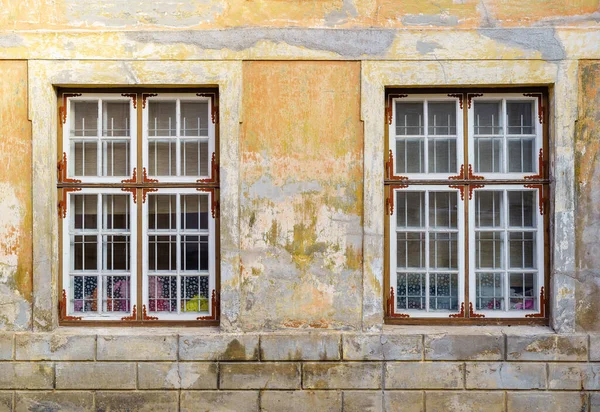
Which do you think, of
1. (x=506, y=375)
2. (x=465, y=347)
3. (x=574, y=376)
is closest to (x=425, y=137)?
(x=465, y=347)

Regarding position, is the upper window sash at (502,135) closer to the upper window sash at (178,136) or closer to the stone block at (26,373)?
the upper window sash at (178,136)

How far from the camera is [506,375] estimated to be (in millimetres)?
5691

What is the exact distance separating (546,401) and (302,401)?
2080 mm

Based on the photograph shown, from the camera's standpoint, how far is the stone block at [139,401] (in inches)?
225

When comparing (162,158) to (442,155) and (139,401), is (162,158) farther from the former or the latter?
(442,155)

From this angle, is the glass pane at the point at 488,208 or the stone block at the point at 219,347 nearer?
the stone block at the point at 219,347

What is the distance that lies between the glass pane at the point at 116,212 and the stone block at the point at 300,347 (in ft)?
5.25

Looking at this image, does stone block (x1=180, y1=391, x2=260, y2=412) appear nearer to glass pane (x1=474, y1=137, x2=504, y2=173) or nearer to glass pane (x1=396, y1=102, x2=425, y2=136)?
glass pane (x1=396, y1=102, x2=425, y2=136)

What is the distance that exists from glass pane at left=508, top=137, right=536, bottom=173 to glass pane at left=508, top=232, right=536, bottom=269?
0.57m

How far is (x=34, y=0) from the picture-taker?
5.74 meters

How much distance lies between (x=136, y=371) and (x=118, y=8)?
312cm

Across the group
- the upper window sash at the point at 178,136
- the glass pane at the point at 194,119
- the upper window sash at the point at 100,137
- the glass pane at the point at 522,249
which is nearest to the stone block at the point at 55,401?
the upper window sash at the point at 100,137

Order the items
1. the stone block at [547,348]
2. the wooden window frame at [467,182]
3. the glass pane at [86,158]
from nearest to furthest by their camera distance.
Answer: the stone block at [547,348]
the wooden window frame at [467,182]
the glass pane at [86,158]

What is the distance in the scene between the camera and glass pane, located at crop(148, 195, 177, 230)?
19.4ft
